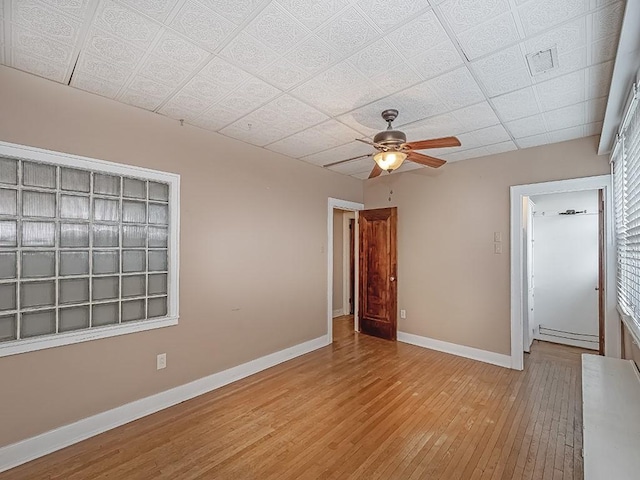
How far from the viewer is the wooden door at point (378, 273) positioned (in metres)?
4.88

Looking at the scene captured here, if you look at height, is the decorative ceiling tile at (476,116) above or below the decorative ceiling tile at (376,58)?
below

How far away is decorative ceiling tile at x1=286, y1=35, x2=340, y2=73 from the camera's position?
6.07 feet

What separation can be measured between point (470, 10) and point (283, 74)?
1.19m

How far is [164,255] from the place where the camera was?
2.91 metres

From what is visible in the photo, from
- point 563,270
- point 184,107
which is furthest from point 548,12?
point 563,270

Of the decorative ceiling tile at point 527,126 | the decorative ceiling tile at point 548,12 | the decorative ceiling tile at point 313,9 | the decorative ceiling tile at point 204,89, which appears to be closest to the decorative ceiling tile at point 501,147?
the decorative ceiling tile at point 527,126

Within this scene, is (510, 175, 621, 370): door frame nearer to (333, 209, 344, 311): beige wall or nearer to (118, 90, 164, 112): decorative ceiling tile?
(333, 209, 344, 311): beige wall

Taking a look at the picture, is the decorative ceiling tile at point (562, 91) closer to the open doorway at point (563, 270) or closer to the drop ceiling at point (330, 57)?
the drop ceiling at point (330, 57)

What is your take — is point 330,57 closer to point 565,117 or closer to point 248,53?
point 248,53

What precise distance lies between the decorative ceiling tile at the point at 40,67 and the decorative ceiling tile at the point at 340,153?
2520 millimetres

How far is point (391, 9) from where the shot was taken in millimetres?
1589

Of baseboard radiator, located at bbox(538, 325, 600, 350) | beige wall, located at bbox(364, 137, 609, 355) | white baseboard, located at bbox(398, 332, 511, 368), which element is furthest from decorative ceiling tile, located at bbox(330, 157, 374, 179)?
baseboard radiator, located at bbox(538, 325, 600, 350)

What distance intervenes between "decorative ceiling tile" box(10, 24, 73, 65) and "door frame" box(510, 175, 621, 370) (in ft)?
14.5

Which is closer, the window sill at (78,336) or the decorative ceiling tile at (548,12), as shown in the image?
the decorative ceiling tile at (548,12)
